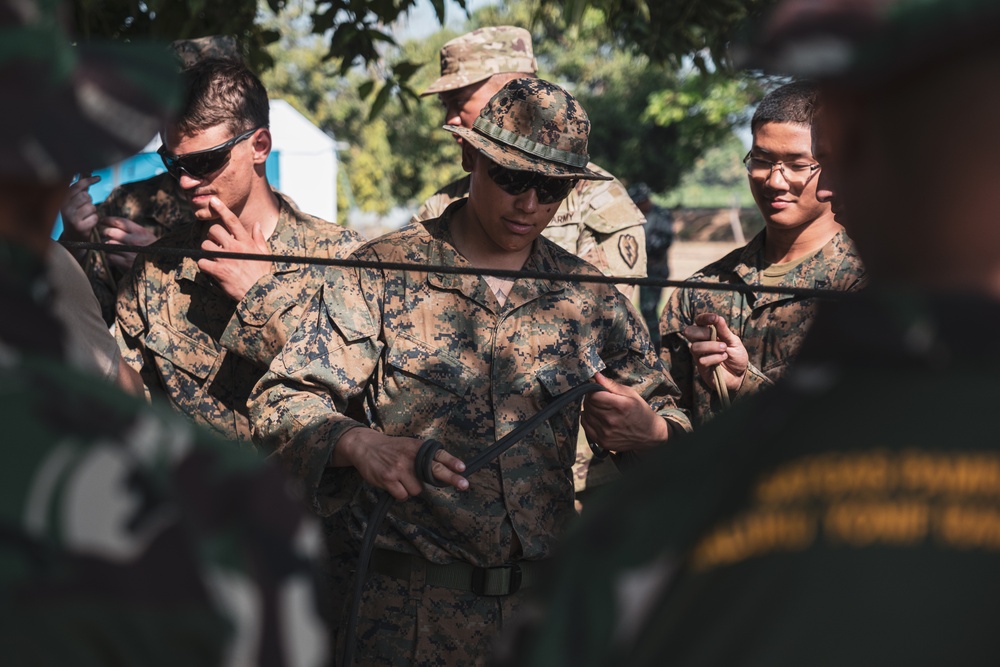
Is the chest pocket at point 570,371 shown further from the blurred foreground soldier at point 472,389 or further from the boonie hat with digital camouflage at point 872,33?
the boonie hat with digital camouflage at point 872,33

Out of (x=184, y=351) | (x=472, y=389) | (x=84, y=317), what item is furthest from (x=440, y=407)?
(x=184, y=351)

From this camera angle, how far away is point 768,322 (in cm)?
361

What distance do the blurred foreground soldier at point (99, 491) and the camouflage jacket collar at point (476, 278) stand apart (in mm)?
1980

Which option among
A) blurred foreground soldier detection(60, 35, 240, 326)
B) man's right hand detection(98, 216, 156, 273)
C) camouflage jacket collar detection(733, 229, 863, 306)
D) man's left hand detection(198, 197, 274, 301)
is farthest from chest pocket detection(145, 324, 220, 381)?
camouflage jacket collar detection(733, 229, 863, 306)

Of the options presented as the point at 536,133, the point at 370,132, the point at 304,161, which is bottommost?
the point at 370,132

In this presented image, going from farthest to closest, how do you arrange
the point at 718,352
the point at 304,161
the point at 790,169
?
the point at 304,161, the point at 790,169, the point at 718,352

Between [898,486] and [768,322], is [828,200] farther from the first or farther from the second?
[898,486]

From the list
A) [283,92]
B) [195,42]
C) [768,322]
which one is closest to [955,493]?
[768,322]

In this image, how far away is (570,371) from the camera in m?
3.09

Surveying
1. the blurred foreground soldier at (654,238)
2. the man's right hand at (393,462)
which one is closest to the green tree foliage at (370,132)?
the blurred foreground soldier at (654,238)

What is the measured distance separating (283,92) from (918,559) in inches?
1456

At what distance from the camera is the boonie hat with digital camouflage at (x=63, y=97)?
1054 mm

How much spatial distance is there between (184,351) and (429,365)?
3.61 feet

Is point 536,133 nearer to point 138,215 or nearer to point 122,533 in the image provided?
point 138,215
